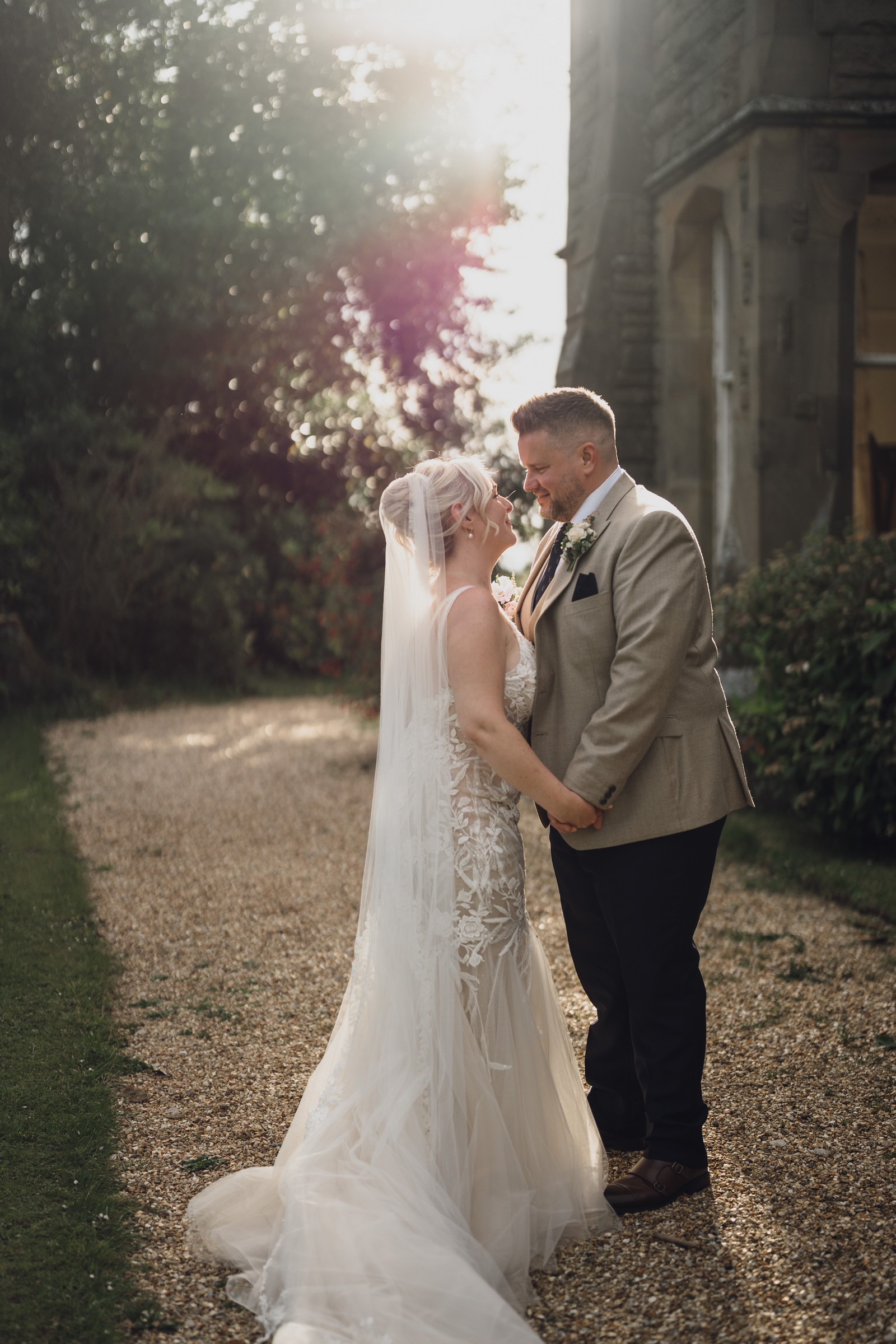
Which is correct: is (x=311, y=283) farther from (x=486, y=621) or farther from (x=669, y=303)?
(x=486, y=621)

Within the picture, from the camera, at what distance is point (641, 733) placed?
2.82m

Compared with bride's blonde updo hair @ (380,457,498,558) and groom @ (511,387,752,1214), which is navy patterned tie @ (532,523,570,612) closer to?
groom @ (511,387,752,1214)

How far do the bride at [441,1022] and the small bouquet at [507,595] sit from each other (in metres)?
0.30

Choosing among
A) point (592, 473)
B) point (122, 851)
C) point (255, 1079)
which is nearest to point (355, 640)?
point (122, 851)

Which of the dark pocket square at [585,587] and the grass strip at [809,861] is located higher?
the dark pocket square at [585,587]

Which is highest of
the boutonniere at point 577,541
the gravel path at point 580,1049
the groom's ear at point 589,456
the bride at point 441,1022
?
the groom's ear at point 589,456

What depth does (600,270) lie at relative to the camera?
10477 millimetres

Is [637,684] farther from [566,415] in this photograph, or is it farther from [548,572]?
[566,415]

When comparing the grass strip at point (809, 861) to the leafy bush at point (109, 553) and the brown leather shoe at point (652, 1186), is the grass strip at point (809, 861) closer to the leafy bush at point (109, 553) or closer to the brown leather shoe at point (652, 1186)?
the brown leather shoe at point (652, 1186)

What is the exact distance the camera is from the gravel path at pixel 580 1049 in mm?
2539

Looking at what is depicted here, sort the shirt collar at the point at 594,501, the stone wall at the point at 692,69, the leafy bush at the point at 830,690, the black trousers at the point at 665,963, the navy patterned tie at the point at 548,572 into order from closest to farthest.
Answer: the black trousers at the point at 665,963 → the shirt collar at the point at 594,501 → the navy patterned tie at the point at 548,572 → the leafy bush at the point at 830,690 → the stone wall at the point at 692,69

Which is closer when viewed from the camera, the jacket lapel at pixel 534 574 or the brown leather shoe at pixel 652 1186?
the brown leather shoe at pixel 652 1186

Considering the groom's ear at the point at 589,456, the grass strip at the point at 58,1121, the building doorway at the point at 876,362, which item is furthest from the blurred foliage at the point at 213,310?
the groom's ear at the point at 589,456

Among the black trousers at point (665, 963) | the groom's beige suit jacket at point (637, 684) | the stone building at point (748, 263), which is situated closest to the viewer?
the groom's beige suit jacket at point (637, 684)
